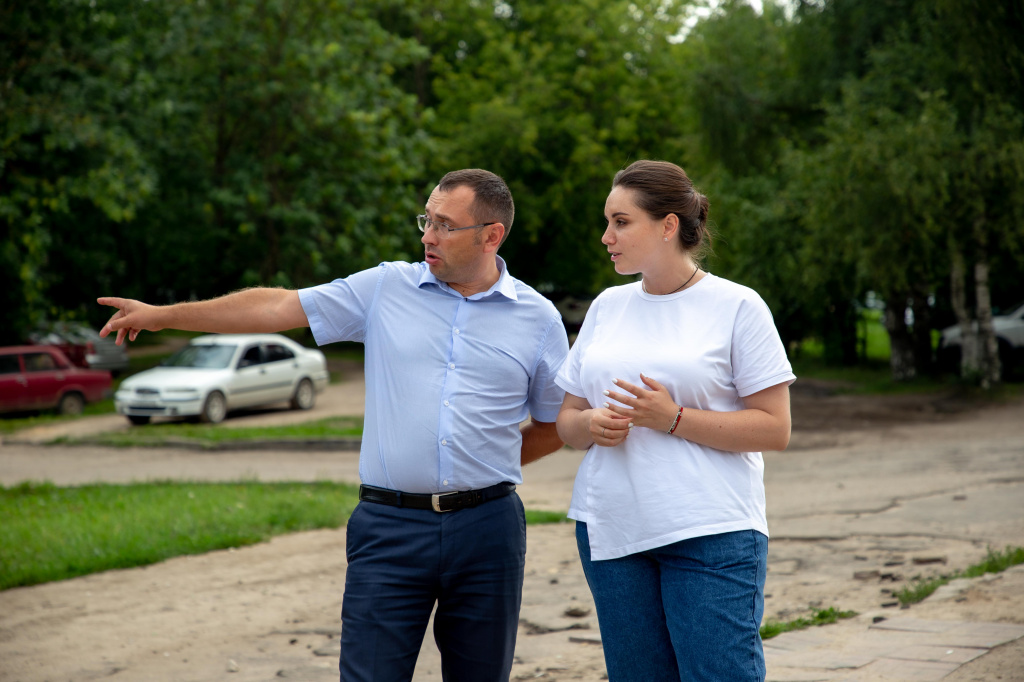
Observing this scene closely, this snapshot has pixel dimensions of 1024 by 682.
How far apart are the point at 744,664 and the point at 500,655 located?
83 cm

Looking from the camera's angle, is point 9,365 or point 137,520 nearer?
point 137,520

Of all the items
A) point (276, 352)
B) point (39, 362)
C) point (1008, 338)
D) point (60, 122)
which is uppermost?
point (60, 122)

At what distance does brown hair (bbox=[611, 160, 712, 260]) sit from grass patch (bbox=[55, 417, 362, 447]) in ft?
43.5

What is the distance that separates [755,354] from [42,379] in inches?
762

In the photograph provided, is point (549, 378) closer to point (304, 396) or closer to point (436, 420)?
point (436, 420)

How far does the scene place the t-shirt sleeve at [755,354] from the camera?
279cm

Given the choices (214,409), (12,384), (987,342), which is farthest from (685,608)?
(12,384)

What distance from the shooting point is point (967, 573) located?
6.42 meters

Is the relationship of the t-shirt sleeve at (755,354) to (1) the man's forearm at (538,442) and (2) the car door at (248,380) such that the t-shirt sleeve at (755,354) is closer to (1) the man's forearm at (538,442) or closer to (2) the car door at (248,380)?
(1) the man's forearm at (538,442)

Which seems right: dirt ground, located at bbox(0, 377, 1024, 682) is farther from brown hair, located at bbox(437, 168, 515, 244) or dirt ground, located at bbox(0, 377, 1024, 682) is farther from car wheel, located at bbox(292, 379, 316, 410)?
car wheel, located at bbox(292, 379, 316, 410)

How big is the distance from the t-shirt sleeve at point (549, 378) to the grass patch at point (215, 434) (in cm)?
1262

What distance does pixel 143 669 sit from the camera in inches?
202

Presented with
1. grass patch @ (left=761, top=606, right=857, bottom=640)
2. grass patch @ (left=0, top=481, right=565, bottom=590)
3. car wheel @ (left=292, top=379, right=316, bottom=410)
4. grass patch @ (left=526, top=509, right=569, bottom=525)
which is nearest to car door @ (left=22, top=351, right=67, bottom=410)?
car wheel @ (left=292, top=379, right=316, bottom=410)

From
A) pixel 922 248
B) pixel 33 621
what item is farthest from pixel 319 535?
pixel 922 248
